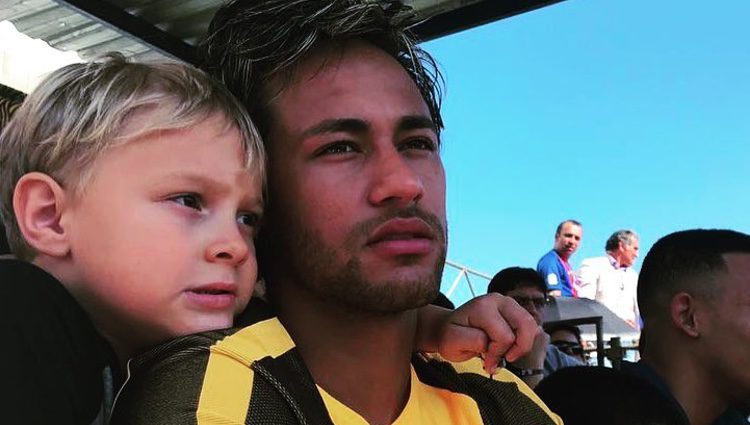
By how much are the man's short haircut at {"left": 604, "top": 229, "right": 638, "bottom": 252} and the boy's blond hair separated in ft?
16.6

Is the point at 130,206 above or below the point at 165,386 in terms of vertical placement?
above

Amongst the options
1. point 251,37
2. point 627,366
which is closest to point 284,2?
point 251,37

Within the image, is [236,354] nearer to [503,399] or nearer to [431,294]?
[431,294]

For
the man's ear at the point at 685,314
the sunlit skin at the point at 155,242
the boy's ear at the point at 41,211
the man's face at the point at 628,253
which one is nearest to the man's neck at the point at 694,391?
the man's ear at the point at 685,314

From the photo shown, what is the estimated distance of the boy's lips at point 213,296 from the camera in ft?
3.29

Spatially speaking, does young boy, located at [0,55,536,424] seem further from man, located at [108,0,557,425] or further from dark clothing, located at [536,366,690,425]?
dark clothing, located at [536,366,690,425]

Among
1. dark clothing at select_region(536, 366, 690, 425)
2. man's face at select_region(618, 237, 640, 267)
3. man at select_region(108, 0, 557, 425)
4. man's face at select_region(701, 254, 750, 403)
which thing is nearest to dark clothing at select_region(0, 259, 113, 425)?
man at select_region(108, 0, 557, 425)

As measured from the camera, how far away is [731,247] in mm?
2678

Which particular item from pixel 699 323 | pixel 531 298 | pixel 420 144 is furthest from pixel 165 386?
pixel 531 298

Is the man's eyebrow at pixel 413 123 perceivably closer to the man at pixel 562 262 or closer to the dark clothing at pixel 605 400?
the dark clothing at pixel 605 400

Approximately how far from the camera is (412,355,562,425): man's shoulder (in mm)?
1227

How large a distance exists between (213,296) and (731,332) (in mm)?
2075

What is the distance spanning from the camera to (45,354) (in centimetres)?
80

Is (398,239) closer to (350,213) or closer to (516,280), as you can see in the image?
(350,213)
